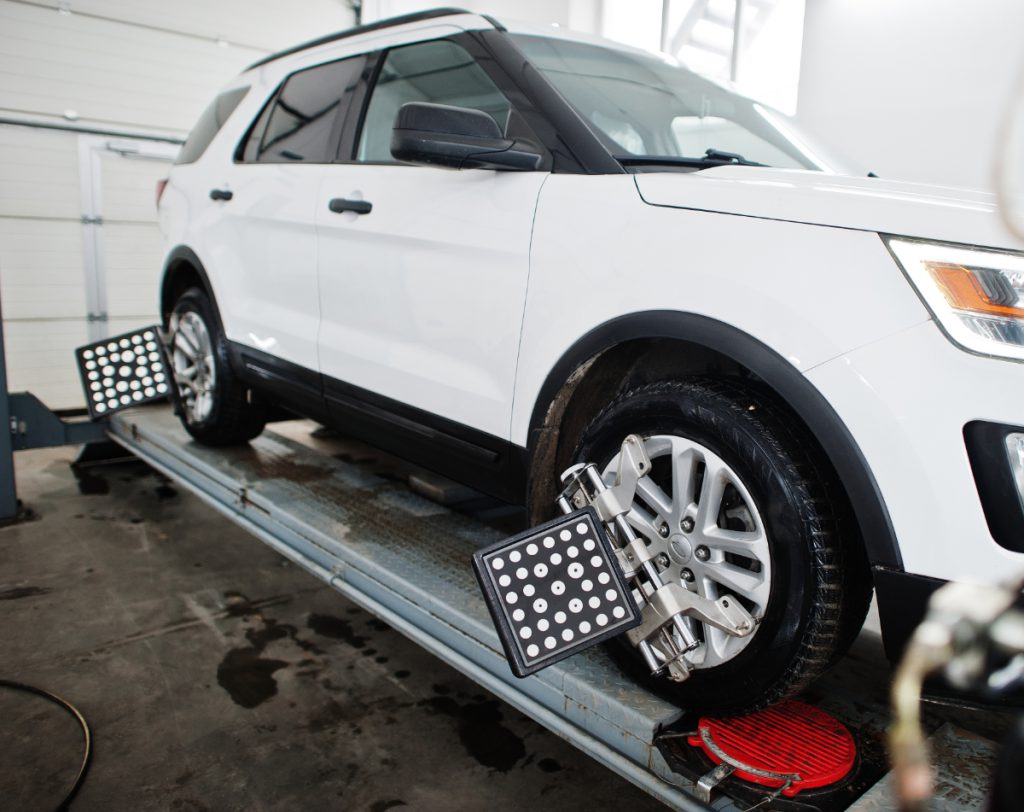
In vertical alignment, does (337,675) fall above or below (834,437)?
below

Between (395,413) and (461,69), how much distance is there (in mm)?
986

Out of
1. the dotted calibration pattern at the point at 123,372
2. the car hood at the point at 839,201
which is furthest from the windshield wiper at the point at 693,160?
the dotted calibration pattern at the point at 123,372

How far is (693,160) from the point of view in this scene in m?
1.93

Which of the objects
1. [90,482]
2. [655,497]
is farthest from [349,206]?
[90,482]

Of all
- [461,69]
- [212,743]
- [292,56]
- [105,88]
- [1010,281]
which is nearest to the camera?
[1010,281]

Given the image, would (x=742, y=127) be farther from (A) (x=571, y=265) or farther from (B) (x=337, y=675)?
(B) (x=337, y=675)

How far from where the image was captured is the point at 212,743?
2.08 metres

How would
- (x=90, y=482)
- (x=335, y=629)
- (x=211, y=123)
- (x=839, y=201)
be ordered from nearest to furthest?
(x=839, y=201) → (x=335, y=629) → (x=211, y=123) → (x=90, y=482)

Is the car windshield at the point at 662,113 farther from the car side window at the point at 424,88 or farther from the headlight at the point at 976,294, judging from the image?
the headlight at the point at 976,294

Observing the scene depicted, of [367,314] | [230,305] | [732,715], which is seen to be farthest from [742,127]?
[230,305]

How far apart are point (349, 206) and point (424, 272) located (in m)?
0.43

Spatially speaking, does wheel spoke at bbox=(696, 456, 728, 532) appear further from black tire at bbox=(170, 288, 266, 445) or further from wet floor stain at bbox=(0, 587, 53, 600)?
wet floor stain at bbox=(0, 587, 53, 600)

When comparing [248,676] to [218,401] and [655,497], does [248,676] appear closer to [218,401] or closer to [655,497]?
[218,401]

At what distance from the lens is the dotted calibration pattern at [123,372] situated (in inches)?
158
